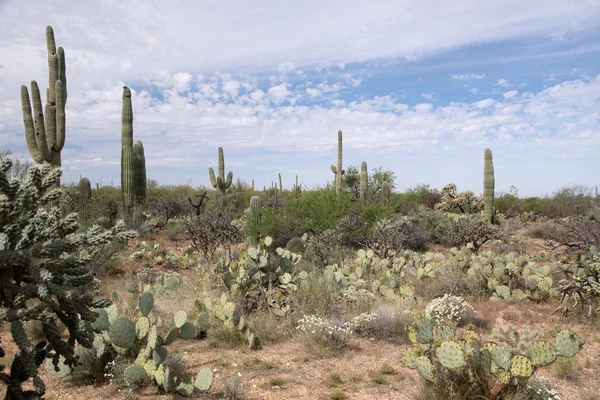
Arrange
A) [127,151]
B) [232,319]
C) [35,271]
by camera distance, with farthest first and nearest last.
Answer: [127,151]
[232,319]
[35,271]

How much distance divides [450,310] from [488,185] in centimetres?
1549

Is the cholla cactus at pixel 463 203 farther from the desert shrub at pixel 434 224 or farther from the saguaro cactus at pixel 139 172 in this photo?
the saguaro cactus at pixel 139 172

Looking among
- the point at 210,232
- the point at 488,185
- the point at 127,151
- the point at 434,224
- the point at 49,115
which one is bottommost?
the point at 434,224

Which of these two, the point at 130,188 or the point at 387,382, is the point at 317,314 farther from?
the point at 130,188

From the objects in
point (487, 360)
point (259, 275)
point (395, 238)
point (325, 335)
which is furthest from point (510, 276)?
point (487, 360)

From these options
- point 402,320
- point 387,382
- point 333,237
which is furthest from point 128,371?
point 333,237

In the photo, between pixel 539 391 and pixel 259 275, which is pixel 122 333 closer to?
pixel 259 275

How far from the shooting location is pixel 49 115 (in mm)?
14852

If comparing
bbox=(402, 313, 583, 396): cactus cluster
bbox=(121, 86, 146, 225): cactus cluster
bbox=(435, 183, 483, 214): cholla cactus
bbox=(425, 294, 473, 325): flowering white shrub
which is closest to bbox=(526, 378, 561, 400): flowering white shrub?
bbox=(402, 313, 583, 396): cactus cluster

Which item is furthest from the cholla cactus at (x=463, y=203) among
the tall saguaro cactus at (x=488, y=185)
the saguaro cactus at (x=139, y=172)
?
the saguaro cactus at (x=139, y=172)

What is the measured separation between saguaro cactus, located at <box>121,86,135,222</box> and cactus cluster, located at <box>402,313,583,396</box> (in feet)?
49.2

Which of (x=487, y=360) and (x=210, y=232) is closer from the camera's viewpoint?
(x=487, y=360)

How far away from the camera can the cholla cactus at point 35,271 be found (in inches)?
119

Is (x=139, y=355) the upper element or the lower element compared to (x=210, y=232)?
lower
